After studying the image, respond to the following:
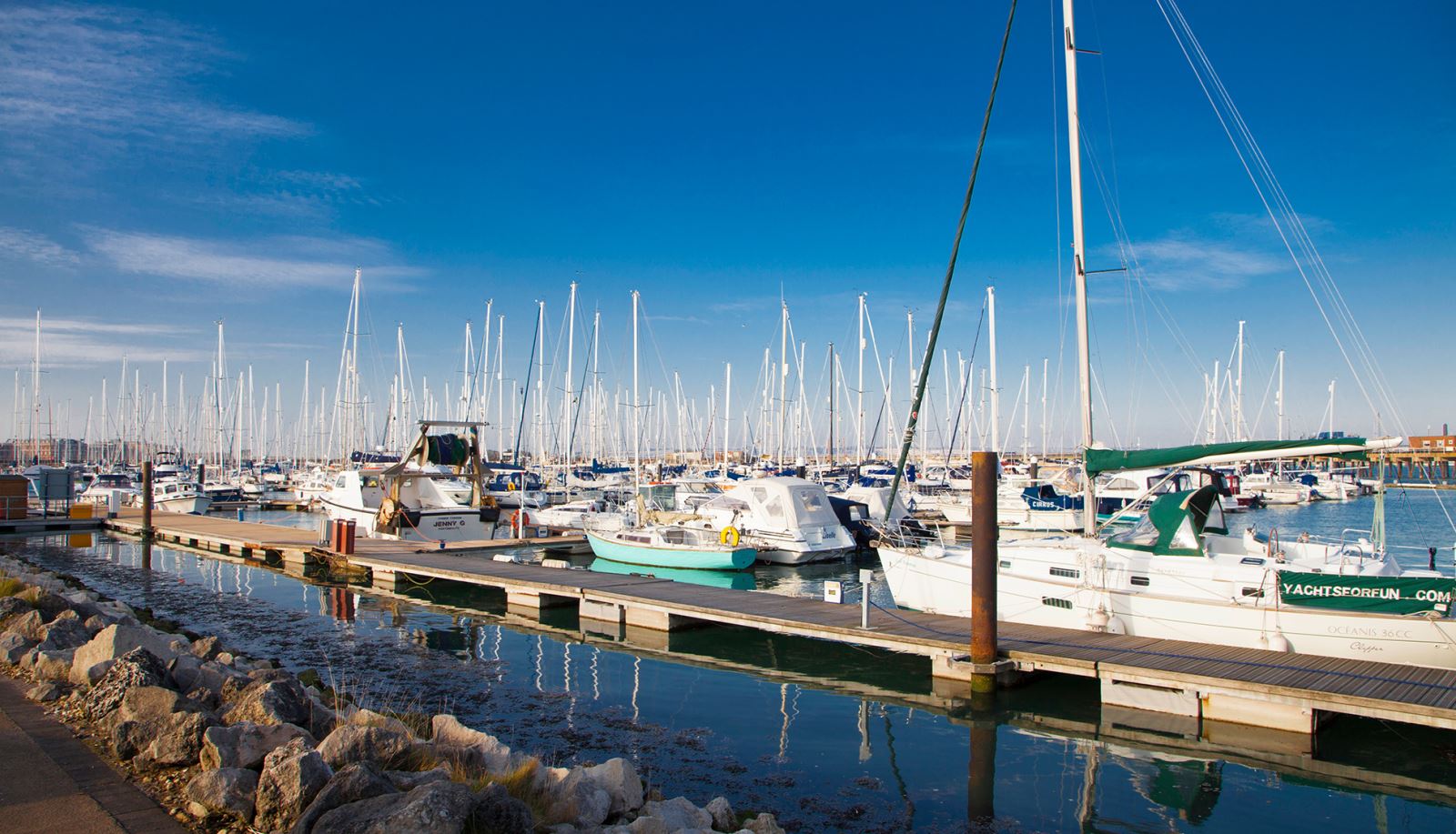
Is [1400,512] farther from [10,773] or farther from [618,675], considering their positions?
[10,773]

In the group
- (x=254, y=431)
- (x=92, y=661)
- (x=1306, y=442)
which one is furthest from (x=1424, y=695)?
(x=254, y=431)

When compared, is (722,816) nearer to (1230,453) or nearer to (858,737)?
(858,737)

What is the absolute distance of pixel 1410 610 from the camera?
1288 cm

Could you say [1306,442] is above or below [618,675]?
above

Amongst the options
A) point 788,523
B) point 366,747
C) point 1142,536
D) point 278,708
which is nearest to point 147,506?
point 788,523

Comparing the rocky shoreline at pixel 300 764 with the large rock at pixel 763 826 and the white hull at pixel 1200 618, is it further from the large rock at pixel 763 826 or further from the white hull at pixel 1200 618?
the white hull at pixel 1200 618

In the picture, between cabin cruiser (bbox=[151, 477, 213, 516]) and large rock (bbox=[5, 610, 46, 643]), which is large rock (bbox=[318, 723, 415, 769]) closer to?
large rock (bbox=[5, 610, 46, 643])

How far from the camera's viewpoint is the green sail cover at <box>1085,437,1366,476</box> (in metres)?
14.4

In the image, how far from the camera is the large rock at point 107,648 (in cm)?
980

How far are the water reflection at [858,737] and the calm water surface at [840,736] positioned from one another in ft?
0.11

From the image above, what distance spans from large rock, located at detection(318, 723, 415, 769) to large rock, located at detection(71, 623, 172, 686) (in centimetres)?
358

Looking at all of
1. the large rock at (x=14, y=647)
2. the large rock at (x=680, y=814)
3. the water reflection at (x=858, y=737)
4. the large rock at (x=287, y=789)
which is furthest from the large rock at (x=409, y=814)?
the large rock at (x=14, y=647)

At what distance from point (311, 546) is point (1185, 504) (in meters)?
25.3

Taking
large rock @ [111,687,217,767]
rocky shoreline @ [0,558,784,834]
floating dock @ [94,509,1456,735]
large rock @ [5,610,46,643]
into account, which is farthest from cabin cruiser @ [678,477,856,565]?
large rock @ [111,687,217,767]
